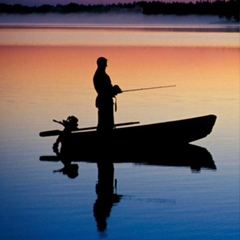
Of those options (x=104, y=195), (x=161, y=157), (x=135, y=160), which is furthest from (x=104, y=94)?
(x=104, y=195)

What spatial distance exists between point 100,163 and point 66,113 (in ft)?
24.2

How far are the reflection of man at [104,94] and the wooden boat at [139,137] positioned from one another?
0.22 metres

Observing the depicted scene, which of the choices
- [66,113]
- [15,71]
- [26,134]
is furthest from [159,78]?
[26,134]

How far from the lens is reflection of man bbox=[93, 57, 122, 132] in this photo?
14994 mm

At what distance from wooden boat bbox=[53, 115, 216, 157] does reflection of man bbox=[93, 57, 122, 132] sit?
22 cm

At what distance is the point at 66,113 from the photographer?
72.6 ft

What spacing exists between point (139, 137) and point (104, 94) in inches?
50.5

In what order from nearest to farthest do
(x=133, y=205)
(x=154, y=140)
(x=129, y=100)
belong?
(x=133, y=205) → (x=154, y=140) → (x=129, y=100)

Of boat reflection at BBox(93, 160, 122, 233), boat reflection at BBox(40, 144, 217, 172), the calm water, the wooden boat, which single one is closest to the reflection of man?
the wooden boat

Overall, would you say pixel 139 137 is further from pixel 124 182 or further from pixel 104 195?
pixel 104 195

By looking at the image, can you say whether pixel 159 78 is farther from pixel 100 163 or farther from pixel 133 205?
pixel 133 205

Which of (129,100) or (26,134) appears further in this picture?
(129,100)

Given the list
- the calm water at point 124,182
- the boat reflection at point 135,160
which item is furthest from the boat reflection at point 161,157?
the calm water at point 124,182

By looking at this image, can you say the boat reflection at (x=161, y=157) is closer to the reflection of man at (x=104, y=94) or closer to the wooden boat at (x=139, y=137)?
the wooden boat at (x=139, y=137)
